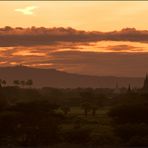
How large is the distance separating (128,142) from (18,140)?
27.3 feet

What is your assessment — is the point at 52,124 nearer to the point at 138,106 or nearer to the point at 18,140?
the point at 18,140

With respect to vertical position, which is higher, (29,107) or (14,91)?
(29,107)

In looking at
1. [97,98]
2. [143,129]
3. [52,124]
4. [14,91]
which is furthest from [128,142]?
[14,91]

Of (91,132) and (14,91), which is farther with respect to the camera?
(14,91)

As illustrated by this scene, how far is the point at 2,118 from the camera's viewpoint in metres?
47.9

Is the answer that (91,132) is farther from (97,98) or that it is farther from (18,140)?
(97,98)

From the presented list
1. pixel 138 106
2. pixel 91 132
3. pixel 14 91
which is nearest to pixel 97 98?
pixel 14 91

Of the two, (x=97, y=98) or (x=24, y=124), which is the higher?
(x=24, y=124)

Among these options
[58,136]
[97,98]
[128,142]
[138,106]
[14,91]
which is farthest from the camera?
[14,91]

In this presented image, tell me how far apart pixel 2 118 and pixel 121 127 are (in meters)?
9.36

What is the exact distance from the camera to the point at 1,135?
47.2m

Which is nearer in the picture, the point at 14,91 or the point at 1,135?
the point at 1,135

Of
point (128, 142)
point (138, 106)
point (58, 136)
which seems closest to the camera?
point (128, 142)

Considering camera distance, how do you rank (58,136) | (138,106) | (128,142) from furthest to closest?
(138,106) → (58,136) → (128,142)
